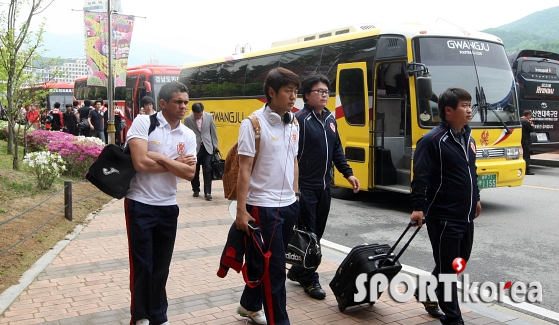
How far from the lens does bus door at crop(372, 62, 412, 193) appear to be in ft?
33.0

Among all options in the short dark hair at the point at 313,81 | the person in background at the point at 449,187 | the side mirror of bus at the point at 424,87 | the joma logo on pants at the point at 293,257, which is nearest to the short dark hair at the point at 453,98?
the person in background at the point at 449,187

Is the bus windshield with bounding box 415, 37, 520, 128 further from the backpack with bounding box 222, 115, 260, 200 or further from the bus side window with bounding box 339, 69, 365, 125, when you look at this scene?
the backpack with bounding box 222, 115, 260, 200

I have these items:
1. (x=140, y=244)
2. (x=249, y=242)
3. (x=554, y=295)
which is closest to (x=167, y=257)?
(x=140, y=244)

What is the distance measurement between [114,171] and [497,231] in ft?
19.5

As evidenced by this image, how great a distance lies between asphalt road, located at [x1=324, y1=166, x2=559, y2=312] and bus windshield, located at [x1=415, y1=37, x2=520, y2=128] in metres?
1.55

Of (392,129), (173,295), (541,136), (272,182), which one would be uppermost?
(392,129)

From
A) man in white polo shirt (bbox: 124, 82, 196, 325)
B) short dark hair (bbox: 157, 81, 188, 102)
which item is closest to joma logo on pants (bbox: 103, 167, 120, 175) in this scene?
man in white polo shirt (bbox: 124, 82, 196, 325)

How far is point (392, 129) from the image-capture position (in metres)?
10.7

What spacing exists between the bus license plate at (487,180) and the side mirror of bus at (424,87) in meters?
1.53

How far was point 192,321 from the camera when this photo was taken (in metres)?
4.46

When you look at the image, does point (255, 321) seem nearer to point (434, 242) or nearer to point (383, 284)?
point (383, 284)

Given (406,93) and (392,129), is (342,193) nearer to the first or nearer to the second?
(392,129)

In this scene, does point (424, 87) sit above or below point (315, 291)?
above

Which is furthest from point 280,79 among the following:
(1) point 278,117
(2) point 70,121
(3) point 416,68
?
(2) point 70,121
